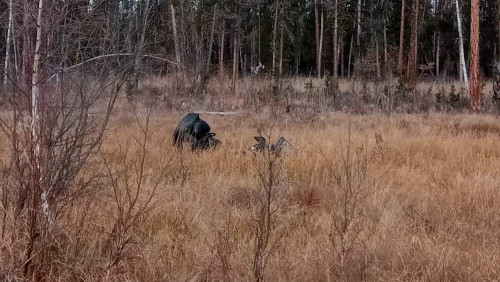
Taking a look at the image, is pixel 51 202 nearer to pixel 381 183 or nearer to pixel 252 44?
pixel 381 183

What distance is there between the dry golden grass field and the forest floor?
0.01 metres

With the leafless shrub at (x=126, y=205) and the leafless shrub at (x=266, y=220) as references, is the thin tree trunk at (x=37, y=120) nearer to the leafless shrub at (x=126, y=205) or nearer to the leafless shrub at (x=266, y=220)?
the leafless shrub at (x=126, y=205)

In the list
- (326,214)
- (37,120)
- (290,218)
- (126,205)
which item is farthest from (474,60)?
(37,120)

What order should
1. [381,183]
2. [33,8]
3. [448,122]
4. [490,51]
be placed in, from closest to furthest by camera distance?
[33,8] < [381,183] < [448,122] < [490,51]

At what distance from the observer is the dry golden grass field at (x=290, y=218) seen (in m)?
2.95

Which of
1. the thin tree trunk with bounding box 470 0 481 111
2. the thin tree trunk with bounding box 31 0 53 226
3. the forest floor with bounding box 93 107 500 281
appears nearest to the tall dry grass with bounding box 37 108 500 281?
the forest floor with bounding box 93 107 500 281

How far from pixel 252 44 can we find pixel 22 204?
32.8 meters

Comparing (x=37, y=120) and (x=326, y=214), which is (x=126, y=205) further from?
(x=326, y=214)

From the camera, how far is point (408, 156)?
23.0 feet

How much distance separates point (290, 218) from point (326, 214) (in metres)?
0.33

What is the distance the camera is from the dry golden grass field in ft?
9.69

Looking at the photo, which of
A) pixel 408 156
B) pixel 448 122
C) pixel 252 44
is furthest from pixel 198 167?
pixel 252 44

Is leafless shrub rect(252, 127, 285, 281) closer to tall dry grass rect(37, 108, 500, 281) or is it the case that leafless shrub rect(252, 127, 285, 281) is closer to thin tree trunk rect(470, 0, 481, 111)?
tall dry grass rect(37, 108, 500, 281)

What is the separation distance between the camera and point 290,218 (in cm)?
417
